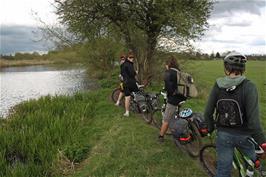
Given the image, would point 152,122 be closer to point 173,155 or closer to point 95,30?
point 173,155

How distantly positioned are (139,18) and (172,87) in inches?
444

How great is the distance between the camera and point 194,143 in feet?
26.4

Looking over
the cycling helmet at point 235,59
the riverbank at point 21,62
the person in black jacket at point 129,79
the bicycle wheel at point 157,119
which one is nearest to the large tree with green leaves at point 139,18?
the person in black jacket at point 129,79

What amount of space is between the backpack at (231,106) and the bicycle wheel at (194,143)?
278 centimetres

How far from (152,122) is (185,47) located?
1050 centimetres

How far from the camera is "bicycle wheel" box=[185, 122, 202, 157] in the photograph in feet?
25.3

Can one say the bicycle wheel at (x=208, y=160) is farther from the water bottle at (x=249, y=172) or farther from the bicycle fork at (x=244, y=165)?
the water bottle at (x=249, y=172)

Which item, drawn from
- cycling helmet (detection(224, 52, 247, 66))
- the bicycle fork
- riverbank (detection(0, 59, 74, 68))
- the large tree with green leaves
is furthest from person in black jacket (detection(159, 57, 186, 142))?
riverbank (detection(0, 59, 74, 68))

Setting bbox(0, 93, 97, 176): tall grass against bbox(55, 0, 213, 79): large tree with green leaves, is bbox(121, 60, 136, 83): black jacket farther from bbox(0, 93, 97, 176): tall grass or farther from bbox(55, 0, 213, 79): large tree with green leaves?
bbox(55, 0, 213, 79): large tree with green leaves

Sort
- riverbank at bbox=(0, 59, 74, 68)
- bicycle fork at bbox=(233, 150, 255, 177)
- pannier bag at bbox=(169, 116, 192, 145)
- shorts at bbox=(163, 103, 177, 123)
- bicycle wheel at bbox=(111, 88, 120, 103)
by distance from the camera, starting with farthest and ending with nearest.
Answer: riverbank at bbox=(0, 59, 74, 68)
bicycle wheel at bbox=(111, 88, 120, 103)
shorts at bbox=(163, 103, 177, 123)
pannier bag at bbox=(169, 116, 192, 145)
bicycle fork at bbox=(233, 150, 255, 177)

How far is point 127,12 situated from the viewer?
18.5m

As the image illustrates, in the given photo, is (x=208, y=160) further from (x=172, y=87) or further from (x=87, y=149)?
(x=87, y=149)

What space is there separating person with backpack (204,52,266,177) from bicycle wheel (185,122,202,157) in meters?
2.55

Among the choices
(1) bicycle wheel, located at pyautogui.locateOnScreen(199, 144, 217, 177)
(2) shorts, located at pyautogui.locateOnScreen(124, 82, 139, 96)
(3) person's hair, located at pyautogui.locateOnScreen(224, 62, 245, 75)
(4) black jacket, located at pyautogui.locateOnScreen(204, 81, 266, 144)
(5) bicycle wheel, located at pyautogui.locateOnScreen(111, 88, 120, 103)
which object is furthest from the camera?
(5) bicycle wheel, located at pyautogui.locateOnScreen(111, 88, 120, 103)
